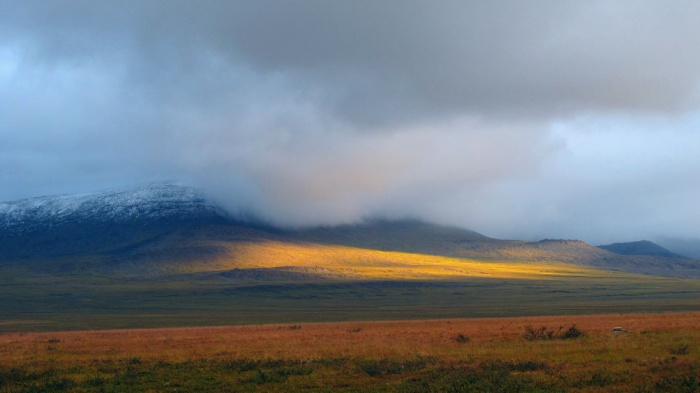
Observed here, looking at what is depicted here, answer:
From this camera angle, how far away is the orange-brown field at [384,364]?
21.7m

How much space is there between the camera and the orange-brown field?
21672 mm

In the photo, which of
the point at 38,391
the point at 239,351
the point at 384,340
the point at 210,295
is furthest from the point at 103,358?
the point at 210,295

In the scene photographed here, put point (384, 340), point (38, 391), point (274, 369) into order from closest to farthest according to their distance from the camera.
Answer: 1. point (38, 391)
2. point (274, 369)
3. point (384, 340)

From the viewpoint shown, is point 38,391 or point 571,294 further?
point 571,294

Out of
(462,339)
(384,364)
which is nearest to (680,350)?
(462,339)

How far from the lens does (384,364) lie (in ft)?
85.1

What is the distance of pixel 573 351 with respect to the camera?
1125 inches

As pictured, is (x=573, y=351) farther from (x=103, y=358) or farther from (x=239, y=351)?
(x=103, y=358)

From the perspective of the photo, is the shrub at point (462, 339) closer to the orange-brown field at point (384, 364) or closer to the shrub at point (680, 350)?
the orange-brown field at point (384, 364)

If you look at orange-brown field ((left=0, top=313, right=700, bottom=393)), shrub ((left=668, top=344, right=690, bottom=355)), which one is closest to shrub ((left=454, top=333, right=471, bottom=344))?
orange-brown field ((left=0, top=313, right=700, bottom=393))

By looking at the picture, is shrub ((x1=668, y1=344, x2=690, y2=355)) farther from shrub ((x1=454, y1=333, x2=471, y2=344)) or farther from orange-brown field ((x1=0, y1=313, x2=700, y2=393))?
shrub ((x1=454, y1=333, x2=471, y2=344))

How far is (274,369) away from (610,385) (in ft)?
40.3

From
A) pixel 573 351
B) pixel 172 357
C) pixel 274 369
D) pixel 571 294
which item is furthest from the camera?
pixel 571 294

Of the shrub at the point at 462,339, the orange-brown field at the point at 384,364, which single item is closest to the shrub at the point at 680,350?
the orange-brown field at the point at 384,364
